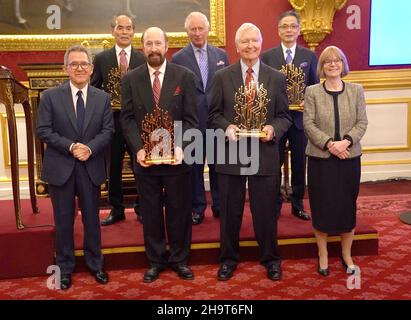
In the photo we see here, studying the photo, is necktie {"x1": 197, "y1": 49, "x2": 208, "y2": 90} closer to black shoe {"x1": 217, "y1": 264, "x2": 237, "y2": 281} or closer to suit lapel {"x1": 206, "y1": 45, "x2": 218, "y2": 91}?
suit lapel {"x1": 206, "y1": 45, "x2": 218, "y2": 91}

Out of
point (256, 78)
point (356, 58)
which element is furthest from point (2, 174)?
point (356, 58)

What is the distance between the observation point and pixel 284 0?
21.0 feet

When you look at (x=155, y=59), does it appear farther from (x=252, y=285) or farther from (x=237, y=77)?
(x=252, y=285)

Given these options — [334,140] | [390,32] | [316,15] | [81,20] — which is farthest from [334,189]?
[81,20]

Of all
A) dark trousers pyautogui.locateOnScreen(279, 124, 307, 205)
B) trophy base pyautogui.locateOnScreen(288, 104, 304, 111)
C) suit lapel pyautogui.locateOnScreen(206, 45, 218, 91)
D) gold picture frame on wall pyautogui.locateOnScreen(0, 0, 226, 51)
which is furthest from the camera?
gold picture frame on wall pyautogui.locateOnScreen(0, 0, 226, 51)

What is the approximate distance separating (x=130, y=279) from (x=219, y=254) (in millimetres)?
727

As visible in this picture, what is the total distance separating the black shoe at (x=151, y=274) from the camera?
3.86 m

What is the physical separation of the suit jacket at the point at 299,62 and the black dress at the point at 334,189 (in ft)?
2.54

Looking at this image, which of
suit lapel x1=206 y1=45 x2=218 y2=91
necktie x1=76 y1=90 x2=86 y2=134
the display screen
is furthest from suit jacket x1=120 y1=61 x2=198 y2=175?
the display screen

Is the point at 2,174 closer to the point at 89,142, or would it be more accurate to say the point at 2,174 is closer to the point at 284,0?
the point at 89,142

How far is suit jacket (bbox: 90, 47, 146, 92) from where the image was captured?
4418mm

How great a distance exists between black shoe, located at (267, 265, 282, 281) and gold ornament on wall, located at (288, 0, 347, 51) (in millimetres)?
3412

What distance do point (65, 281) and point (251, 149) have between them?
1623 millimetres

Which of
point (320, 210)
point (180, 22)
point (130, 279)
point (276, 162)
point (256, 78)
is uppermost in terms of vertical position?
point (180, 22)
